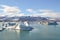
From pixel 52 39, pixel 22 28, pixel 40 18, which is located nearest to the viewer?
pixel 52 39

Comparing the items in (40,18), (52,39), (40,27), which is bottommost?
(52,39)

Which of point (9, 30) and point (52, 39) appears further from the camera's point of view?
point (9, 30)

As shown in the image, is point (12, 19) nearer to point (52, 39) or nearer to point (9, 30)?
point (9, 30)

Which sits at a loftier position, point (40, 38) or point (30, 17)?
point (30, 17)

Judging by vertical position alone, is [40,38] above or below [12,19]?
below

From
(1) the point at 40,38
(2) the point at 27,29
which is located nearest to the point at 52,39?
(1) the point at 40,38

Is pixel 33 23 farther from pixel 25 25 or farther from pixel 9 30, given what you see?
pixel 9 30

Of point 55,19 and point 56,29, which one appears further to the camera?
point 56,29

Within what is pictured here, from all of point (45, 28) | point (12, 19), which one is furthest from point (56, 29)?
point (12, 19)

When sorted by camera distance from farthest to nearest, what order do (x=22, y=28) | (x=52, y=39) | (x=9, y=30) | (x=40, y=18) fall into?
(x=22, y=28) < (x=9, y=30) < (x=40, y=18) < (x=52, y=39)
